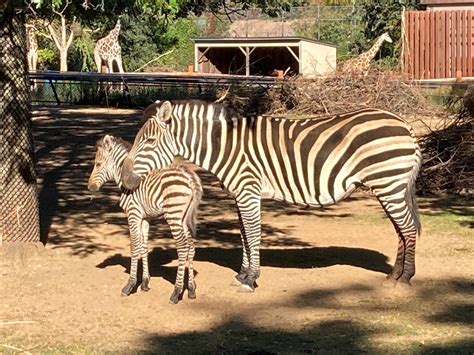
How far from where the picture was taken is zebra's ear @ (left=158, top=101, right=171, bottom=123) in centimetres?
829

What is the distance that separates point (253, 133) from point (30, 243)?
109 inches

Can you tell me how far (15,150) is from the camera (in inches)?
383

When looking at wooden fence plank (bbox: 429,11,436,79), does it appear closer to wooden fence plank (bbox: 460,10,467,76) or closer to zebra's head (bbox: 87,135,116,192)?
wooden fence plank (bbox: 460,10,467,76)

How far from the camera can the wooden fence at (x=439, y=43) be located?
31.4m

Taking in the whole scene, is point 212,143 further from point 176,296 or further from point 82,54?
point 82,54

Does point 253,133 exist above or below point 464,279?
above

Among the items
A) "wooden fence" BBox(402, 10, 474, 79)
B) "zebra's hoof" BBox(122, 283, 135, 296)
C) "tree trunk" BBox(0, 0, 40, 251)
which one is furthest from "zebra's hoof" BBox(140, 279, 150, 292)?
"wooden fence" BBox(402, 10, 474, 79)

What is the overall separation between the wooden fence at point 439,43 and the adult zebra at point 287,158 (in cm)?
2288

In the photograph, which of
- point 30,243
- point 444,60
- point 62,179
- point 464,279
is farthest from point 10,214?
point 444,60

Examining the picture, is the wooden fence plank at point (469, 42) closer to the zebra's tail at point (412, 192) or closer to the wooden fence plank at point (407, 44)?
the wooden fence plank at point (407, 44)

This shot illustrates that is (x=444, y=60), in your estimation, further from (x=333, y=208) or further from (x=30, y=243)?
(x=30, y=243)

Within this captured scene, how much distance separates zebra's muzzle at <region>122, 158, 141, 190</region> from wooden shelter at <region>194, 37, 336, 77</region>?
28.4 m

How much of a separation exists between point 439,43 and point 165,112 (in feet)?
81.9

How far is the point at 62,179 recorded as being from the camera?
15312 millimetres
